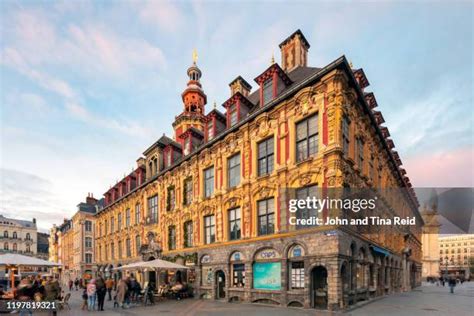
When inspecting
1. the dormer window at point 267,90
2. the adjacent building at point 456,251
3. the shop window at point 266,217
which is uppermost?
the dormer window at point 267,90

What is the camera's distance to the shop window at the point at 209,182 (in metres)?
25.7

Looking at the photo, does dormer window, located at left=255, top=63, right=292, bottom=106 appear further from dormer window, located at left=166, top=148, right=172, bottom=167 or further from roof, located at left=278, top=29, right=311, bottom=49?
dormer window, located at left=166, top=148, right=172, bottom=167

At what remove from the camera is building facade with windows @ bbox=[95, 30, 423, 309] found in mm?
17344

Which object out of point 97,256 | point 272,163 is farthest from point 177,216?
point 97,256

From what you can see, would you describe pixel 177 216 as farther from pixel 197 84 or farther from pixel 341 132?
pixel 197 84

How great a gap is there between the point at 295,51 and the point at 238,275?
662 inches

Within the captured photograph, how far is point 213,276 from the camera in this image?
23734mm

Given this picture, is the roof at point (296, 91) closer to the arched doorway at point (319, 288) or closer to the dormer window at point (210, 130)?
the dormer window at point (210, 130)

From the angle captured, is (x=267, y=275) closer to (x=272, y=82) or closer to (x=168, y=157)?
(x=272, y=82)

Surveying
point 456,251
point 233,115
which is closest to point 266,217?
point 233,115

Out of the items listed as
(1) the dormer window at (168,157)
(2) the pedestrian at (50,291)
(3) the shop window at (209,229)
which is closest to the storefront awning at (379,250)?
(3) the shop window at (209,229)

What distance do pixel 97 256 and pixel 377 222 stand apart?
41078 millimetres

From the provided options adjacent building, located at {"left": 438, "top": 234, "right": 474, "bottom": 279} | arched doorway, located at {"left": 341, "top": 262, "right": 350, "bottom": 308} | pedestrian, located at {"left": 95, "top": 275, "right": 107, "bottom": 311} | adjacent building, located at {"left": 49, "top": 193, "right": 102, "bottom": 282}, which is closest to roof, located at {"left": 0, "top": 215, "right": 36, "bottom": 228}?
adjacent building, located at {"left": 49, "top": 193, "right": 102, "bottom": 282}

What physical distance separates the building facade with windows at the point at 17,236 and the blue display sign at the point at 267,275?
99.9 m
